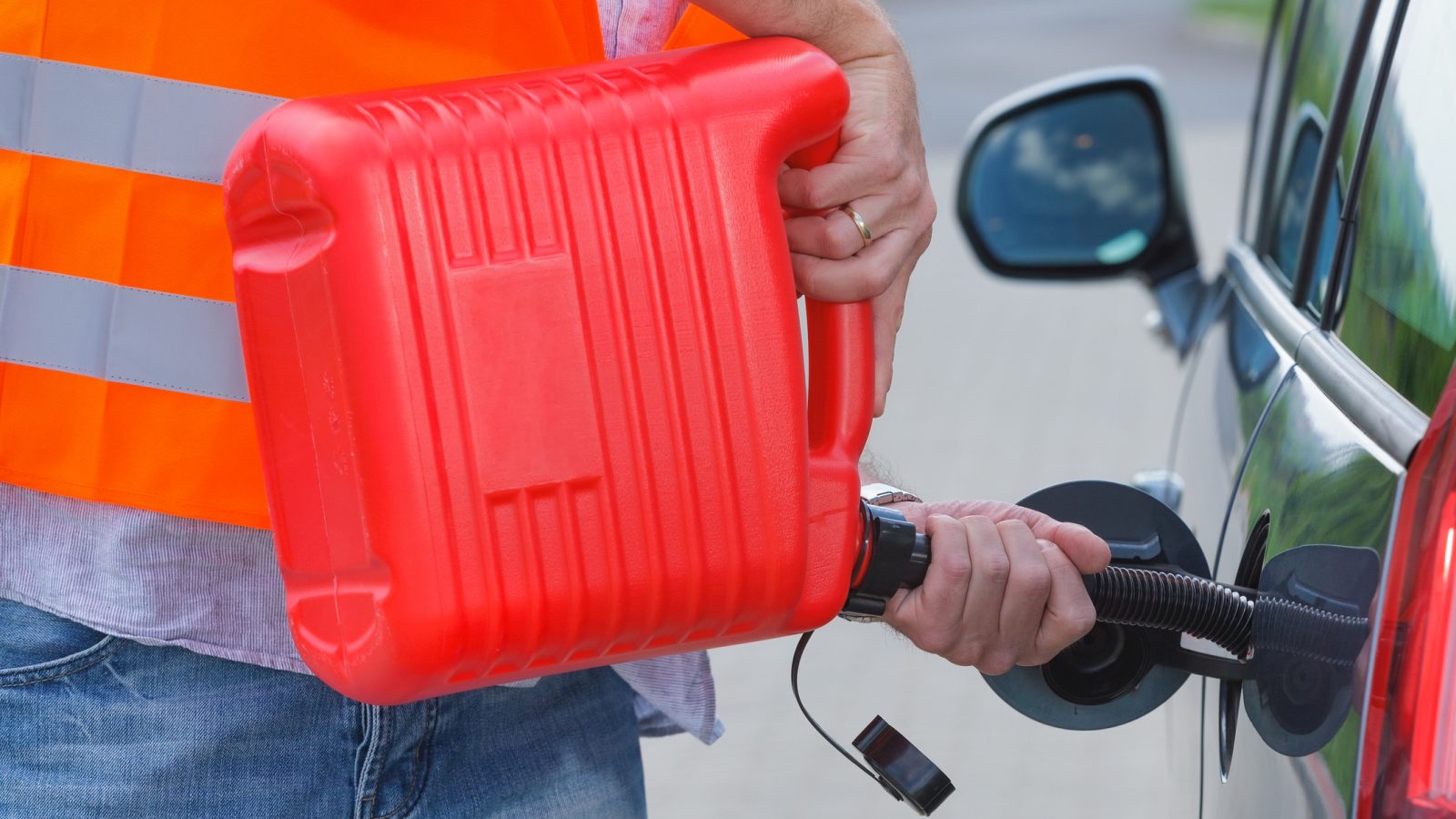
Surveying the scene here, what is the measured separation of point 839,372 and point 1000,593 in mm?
249

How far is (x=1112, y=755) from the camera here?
4.29 metres

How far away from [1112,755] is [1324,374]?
9.42ft

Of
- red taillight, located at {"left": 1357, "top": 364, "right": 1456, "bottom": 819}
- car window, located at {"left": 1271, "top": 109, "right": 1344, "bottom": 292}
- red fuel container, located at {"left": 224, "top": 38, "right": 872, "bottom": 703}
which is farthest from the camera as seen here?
car window, located at {"left": 1271, "top": 109, "right": 1344, "bottom": 292}

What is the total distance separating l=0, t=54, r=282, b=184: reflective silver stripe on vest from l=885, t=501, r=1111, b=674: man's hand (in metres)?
0.72

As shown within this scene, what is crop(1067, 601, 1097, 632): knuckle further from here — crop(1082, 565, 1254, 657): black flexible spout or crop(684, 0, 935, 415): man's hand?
crop(684, 0, 935, 415): man's hand

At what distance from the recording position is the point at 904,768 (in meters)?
1.60

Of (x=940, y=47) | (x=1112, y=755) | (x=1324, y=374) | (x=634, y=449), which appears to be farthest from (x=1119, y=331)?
(x=940, y=47)

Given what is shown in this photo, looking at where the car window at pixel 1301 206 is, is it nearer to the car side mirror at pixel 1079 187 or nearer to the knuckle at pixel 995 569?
the car side mirror at pixel 1079 187

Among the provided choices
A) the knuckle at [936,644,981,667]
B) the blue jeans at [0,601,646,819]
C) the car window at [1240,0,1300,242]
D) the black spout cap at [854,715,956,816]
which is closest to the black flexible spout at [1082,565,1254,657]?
the knuckle at [936,644,981,667]

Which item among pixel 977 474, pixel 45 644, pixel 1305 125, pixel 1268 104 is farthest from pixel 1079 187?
pixel 977 474

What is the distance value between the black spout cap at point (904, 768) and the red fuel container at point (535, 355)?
0.97 feet

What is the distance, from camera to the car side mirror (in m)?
2.84

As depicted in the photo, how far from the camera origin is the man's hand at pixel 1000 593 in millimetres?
1458

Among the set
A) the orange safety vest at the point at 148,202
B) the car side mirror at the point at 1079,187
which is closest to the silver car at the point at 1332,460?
the car side mirror at the point at 1079,187
